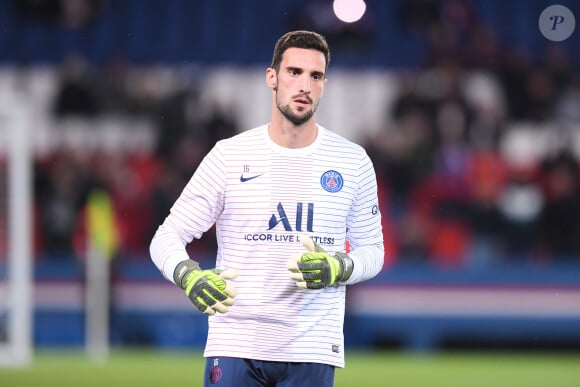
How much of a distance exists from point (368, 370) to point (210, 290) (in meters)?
8.79

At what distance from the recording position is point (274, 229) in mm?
5387

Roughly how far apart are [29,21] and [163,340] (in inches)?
220

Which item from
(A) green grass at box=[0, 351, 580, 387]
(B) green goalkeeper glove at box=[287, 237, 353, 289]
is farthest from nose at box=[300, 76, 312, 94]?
(A) green grass at box=[0, 351, 580, 387]

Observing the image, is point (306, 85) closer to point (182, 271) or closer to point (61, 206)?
point (182, 271)

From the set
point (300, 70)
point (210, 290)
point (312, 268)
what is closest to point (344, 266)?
point (312, 268)

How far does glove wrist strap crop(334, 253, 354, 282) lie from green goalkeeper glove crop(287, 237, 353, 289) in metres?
0.05

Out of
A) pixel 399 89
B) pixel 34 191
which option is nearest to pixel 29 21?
pixel 34 191

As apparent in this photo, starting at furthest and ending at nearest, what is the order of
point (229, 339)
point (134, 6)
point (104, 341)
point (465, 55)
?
point (134, 6) → point (465, 55) → point (104, 341) → point (229, 339)

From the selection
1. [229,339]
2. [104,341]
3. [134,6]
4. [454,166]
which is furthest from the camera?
[134,6]

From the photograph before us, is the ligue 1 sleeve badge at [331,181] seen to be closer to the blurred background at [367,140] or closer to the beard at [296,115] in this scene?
the beard at [296,115]

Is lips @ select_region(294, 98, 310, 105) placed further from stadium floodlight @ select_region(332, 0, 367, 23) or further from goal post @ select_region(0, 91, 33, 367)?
stadium floodlight @ select_region(332, 0, 367, 23)

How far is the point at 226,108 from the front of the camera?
1727 cm

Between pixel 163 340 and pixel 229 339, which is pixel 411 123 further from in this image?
pixel 229 339

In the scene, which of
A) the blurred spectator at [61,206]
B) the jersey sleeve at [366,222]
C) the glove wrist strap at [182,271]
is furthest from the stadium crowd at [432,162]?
the glove wrist strap at [182,271]
